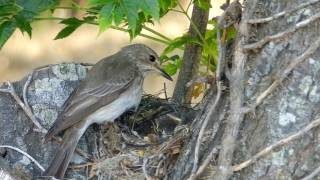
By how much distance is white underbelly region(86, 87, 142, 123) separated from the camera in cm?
576

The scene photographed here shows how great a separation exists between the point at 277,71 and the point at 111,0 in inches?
38.7

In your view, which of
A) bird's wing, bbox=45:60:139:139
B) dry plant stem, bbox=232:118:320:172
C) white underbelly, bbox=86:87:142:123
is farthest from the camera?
white underbelly, bbox=86:87:142:123

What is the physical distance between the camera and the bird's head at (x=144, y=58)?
663 centimetres

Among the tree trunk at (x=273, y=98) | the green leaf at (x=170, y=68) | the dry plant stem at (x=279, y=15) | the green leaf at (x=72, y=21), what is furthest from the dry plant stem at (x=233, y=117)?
the green leaf at (x=170, y=68)

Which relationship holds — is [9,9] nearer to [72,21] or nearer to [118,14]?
[72,21]

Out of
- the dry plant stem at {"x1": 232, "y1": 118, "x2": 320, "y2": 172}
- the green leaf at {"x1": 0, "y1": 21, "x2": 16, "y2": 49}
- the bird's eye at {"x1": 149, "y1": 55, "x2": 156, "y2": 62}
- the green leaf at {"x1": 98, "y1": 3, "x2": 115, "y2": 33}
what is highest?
the green leaf at {"x1": 98, "y1": 3, "x2": 115, "y2": 33}

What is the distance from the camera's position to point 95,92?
5.94 m

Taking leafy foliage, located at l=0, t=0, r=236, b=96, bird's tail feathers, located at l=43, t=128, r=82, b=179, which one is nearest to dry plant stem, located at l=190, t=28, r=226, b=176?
leafy foliage, located at l=0, t=0, r=236, b=96

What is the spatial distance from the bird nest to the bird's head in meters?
0.39

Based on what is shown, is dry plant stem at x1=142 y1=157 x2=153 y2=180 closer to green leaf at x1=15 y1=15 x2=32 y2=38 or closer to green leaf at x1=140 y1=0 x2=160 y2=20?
green leaf at x1=140 y1=0 x2=160 y2=20

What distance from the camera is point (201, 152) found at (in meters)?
4.27

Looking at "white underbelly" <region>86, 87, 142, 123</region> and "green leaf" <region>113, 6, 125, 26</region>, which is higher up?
"green leaf" <region>113, 6, 125, 26</region>

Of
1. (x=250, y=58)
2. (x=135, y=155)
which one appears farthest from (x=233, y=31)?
(x=135, y=155)

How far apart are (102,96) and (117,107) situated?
139 mm
